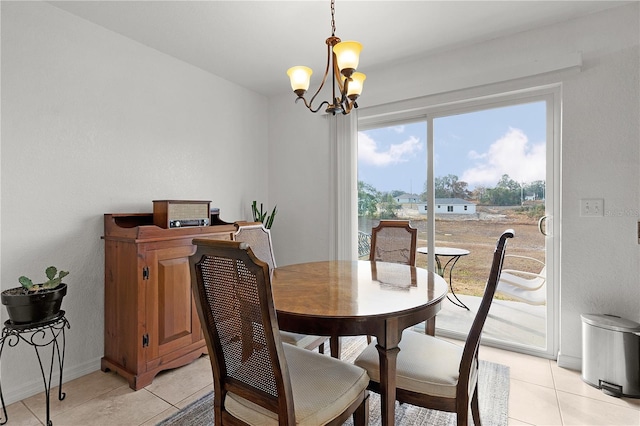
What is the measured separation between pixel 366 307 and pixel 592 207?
2.03m

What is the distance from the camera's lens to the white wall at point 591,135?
205 cm

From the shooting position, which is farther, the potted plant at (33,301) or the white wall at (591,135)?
the white wall at (591,135)

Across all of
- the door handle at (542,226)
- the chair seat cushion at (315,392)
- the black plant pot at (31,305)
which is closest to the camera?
the chair seat cushion at (315,392)

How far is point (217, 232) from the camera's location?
2.50 metres

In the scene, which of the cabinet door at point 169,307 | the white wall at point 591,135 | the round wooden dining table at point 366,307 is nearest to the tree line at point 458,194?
the white wall at point 591,135

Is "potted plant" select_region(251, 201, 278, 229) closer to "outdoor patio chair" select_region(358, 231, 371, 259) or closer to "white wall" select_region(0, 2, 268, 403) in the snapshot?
"white wall" select_region(0, 2, 268, 403)

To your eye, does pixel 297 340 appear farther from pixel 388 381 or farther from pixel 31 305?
pixel 31 305

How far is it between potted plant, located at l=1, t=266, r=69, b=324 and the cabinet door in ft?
1.58

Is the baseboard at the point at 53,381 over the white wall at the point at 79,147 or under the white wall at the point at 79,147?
under

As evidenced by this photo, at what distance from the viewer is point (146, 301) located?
206 cm

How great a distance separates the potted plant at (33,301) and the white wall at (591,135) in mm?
3211

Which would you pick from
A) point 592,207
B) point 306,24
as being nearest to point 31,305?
point 306,24

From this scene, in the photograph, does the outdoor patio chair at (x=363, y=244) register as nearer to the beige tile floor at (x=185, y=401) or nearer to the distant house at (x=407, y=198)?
the distant house at (x=407, y=198)

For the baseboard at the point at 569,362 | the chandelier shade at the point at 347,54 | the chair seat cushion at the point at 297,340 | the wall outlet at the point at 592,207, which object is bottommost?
the baseboard at the point at 569,362
